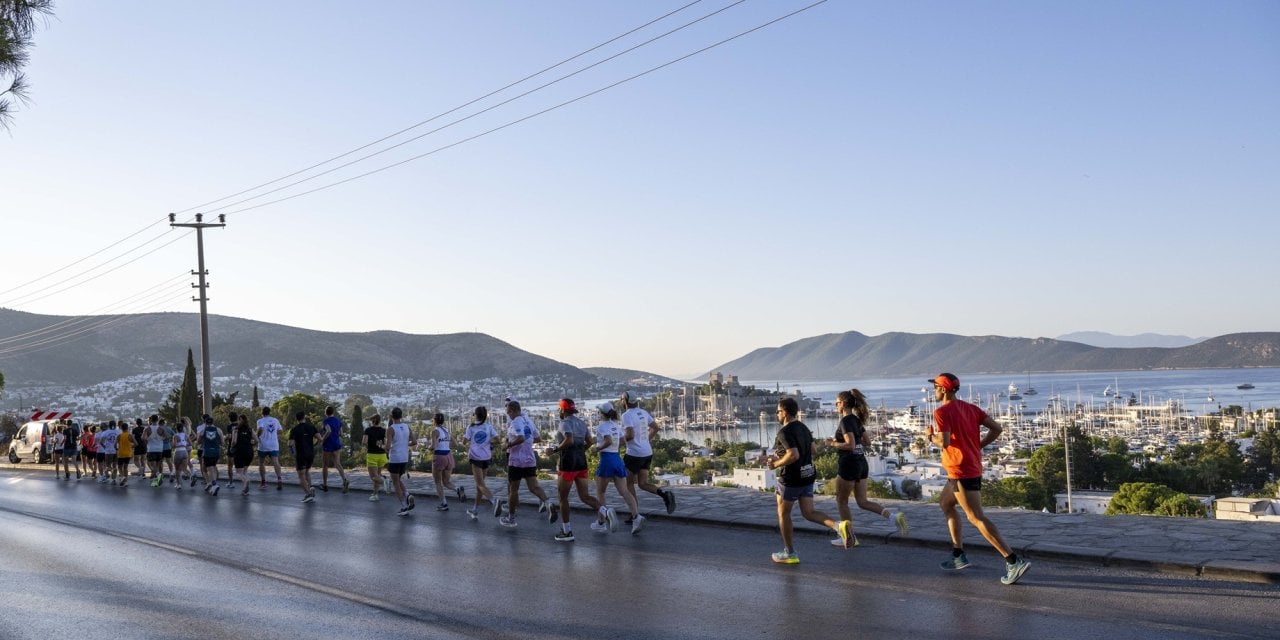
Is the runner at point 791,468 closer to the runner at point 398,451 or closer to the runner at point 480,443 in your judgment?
the runner at point 480,443

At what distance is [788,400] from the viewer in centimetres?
898

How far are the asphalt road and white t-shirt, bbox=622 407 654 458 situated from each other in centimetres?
A: 108

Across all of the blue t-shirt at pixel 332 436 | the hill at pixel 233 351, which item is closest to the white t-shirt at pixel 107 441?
the blue t-shirt at pixel 332 436

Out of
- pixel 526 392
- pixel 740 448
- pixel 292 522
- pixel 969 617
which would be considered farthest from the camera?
pixel 526 392

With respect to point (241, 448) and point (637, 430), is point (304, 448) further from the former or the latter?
point (637, 430)

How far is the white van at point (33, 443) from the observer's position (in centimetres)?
3706

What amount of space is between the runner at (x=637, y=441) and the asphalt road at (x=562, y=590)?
0.67m

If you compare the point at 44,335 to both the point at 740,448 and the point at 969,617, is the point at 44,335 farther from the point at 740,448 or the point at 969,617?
the point at 969,617

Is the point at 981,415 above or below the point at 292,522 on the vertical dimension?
above

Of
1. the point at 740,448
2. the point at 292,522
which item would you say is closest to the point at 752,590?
the point at 292,522

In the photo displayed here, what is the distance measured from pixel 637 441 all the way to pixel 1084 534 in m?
5.53

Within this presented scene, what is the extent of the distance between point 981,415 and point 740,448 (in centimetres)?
6376

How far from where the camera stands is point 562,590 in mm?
8633

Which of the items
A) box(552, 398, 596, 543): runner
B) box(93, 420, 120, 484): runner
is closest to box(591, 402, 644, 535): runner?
box(552, 398, 596, 543): runner
